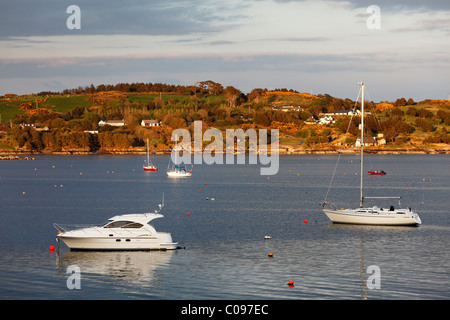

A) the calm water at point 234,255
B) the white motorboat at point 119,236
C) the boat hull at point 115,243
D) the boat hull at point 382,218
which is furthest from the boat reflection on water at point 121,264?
the boat hull at point 382,218

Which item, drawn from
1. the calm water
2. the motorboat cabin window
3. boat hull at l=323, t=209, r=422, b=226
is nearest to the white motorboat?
the motorboat cabin window

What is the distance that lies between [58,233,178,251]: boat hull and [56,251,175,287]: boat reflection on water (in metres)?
0.35

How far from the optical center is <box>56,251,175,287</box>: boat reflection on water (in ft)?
111

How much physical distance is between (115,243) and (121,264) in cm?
302

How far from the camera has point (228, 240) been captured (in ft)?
152

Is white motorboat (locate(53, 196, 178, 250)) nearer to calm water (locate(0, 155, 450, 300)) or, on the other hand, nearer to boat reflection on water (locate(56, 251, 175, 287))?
boat reflection on water (locate(56, 251, 175, 287))

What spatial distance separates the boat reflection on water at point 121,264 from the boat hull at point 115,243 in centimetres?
35

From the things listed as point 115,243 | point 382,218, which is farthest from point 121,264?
point 382,218

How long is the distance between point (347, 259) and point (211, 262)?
9.42 m

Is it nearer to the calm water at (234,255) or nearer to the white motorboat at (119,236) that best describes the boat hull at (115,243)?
the white motorboat at (119,236)

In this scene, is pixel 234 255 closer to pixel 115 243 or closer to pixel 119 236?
pixel 119 236

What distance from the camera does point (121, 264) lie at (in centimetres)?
3703

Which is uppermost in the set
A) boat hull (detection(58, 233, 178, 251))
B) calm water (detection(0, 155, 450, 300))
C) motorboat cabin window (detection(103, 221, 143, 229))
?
motorboat cabin window (detection(103, 221, 143, 229))
